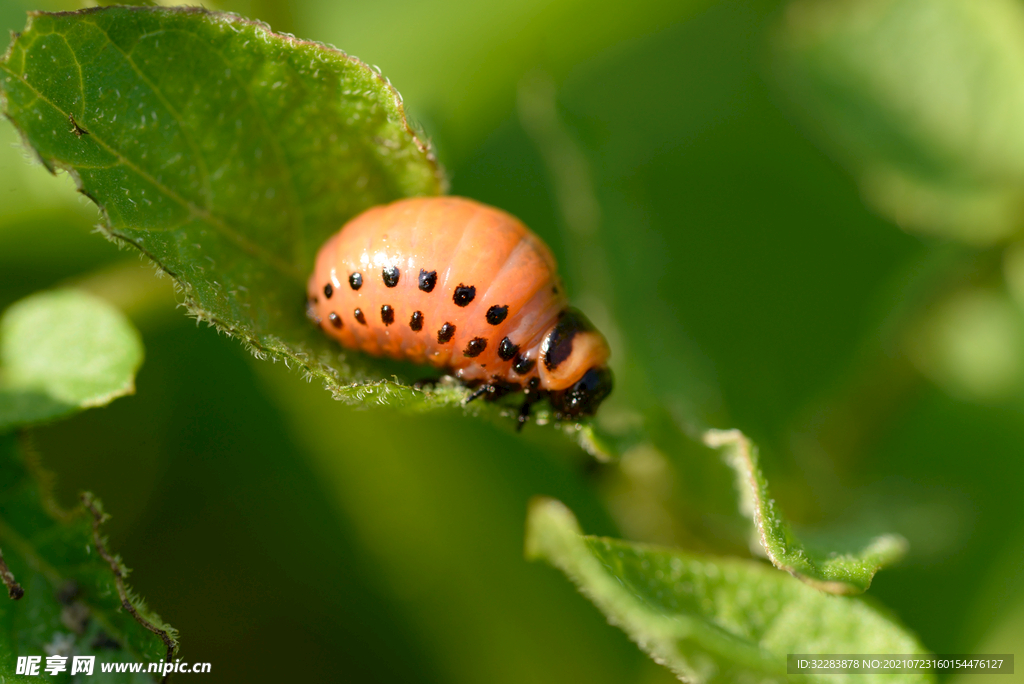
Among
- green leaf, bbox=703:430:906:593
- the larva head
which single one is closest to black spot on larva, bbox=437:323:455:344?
the larva head

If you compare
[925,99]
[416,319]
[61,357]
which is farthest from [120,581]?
[925,99]

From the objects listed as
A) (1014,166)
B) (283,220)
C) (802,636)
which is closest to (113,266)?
(283,220)

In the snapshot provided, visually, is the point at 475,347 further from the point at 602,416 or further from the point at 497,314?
the point at 602,416

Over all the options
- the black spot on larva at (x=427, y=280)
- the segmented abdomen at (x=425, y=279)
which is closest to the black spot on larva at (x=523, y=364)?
the segmented abdomen at (x=425, y=279)

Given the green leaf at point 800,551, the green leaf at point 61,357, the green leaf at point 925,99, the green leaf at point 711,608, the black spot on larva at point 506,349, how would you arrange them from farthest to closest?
the green leaf at point 925,99 → the black spot on larva at point 506,349 → the green leaf at point 61,357 → the green leaf at point 800,551 → the green leaf at point 711,608

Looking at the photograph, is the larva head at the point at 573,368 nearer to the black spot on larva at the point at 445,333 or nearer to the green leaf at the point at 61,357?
the black spot on larva at the point at 445,333

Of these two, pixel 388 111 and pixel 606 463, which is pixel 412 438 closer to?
pixel 606 463
